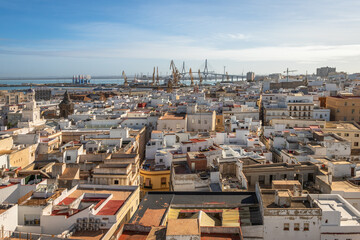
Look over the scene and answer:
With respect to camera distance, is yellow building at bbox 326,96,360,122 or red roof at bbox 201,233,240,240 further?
yellow building at bbox 326,96,360,122

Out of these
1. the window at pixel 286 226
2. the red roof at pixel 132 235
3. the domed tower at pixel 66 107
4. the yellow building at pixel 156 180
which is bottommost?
the yellow building at pixel 156 180

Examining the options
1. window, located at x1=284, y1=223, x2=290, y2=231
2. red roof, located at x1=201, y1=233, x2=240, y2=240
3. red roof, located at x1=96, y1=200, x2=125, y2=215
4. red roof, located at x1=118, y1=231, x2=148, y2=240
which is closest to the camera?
red roof, located at x1=201, y1=233, x2=240, y2=240

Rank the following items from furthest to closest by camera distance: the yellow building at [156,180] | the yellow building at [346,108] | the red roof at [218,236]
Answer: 1. the yellow building at [346,108]
2. the yellow building at [156,180]
3. the red roof at [218,236]

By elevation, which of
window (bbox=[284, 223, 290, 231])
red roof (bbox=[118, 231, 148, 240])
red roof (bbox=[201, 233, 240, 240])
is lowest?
red roof (bbox=[118, 231, 148, 240])

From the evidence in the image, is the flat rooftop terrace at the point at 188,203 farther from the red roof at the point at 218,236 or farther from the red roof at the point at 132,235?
the red roof at the point at 218,236

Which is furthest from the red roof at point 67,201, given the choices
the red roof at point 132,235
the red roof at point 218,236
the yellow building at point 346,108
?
the yellow building at point 346,108

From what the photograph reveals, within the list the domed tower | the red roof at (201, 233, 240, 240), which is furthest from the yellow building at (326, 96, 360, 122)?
the red roof at (201, 233, 240, 240)

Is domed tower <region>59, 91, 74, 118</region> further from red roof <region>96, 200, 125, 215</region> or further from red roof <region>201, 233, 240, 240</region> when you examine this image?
red roof <region>201, 233, 240, 240</region>

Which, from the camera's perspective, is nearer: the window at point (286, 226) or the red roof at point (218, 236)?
the red roof at point (218, 236)

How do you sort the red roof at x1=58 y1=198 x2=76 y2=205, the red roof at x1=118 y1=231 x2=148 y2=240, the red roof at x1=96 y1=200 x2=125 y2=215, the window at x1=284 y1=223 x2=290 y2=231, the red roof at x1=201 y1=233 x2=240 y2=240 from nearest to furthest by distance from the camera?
the red roof at x1=201 y1=233 x2=240 y2=240, the red roof at x1=118 y1=231 x2=148 y2=240, the window at x1=284 y1=223 x2=290 y2=231, the red roof at x1=96 y1=200 x2=125 y2=215, the red roof at x1=58 y1=198 x2=76 y2=205
